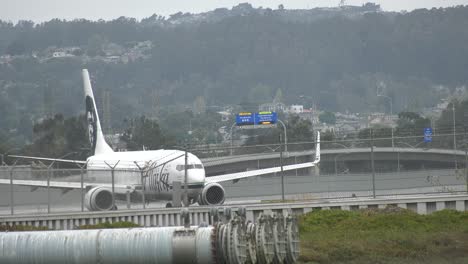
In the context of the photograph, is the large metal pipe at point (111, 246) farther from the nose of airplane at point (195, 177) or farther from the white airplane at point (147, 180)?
the nose of airplane at point (195, 177)

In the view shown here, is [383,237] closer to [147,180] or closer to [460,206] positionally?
[460,206]

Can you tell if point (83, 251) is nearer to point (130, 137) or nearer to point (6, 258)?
point (6, 258)

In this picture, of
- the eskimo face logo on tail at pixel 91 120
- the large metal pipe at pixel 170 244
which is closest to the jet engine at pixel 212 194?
the eskimo face logo on tail at pixel 91 120

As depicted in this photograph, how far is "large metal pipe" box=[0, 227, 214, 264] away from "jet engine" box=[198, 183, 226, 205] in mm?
26009

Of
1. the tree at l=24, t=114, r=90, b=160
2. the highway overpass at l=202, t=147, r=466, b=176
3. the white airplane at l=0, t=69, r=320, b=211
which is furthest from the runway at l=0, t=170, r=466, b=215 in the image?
the tree at l=24, t=114, r=90, b=160

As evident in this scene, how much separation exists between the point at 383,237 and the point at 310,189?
20166 mm

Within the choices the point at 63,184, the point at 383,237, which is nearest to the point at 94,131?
the point at 63,184

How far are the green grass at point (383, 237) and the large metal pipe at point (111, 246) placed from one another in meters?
4.04

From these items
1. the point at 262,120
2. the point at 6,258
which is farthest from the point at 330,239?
the point at 262,120

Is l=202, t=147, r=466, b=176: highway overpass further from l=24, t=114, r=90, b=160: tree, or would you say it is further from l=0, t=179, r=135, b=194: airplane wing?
l=24, t=114, r=90, b=160: tree

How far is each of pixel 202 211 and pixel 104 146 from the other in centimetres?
3376

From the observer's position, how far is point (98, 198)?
46469 millimetres

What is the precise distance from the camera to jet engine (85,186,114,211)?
45.5m

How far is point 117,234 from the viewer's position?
968 inches
